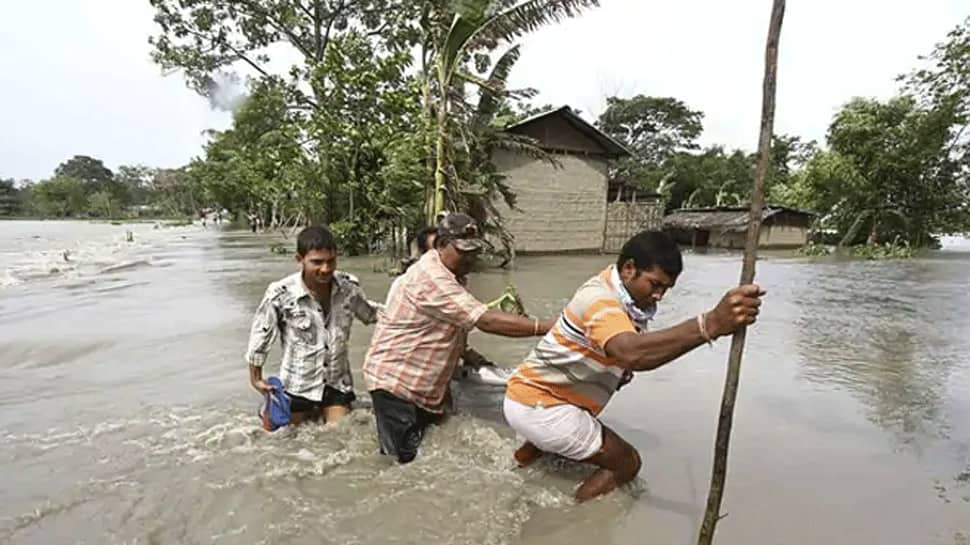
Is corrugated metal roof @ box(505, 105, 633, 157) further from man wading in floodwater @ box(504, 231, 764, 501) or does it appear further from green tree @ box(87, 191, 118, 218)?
green tree @ box(87, 191, 118, 218)

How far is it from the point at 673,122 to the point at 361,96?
106 ft

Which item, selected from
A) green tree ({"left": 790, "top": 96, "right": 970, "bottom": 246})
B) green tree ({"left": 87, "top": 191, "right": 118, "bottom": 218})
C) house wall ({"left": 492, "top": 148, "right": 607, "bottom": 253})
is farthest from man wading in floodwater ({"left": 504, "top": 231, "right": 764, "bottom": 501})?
green tree ({"left": 87, "top": 191, "right": 118, "bottom": 218})

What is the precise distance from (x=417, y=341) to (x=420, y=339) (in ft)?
0.07

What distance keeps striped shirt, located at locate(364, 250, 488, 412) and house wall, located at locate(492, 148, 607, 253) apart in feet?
45.6

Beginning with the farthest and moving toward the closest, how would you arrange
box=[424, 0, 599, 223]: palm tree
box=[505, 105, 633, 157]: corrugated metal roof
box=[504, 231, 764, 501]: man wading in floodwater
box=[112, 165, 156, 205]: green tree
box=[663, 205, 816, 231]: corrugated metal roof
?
box=[112, 165, 156, 205]: green tree → box=[663, 205, 816, 231]: corrugated metal roof → box=[505, 105, 633, 157]: corrugated metal roof → box=[424, 0, 599, 223]: palm tree → box=[504, 231, 764, 501]: man wading in floodwater

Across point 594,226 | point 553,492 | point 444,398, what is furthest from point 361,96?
point 553,492

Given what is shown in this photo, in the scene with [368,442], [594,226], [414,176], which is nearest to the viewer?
[368,442]

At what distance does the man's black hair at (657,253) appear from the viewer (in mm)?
2381

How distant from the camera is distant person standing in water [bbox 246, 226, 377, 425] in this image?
3.52 meters

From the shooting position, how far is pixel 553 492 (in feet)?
9.98

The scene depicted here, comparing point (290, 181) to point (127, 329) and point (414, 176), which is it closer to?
point (414, 176)

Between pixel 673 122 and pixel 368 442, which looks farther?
pixel 673 122

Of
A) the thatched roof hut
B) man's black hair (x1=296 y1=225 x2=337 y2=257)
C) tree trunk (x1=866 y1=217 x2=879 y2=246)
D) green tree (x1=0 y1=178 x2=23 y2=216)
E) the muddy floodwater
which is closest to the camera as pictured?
the muddy floodwater

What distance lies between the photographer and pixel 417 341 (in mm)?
3330
